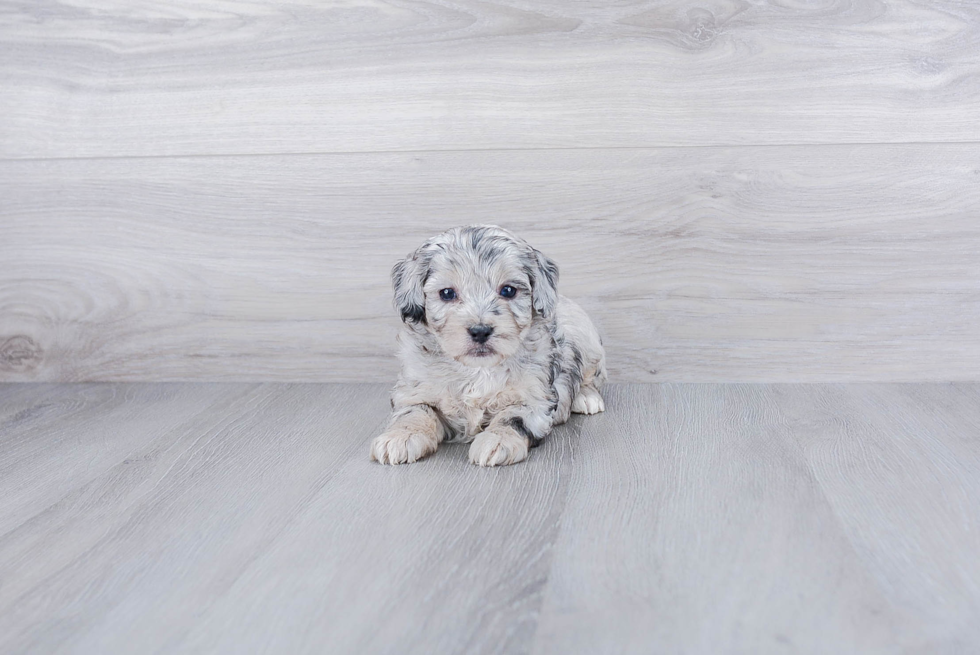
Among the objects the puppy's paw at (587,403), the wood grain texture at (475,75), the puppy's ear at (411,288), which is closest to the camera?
the puppy's ear at (411,288)

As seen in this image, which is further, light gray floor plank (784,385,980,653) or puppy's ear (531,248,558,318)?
puppy's ear (531,248,558,318)

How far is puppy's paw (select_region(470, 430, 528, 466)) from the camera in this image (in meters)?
1.72

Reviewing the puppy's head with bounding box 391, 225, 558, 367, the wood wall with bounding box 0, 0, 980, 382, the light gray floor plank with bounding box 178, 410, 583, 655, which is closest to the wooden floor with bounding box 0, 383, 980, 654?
the light gray floor plank with bounding box 178, 410, 583, 655

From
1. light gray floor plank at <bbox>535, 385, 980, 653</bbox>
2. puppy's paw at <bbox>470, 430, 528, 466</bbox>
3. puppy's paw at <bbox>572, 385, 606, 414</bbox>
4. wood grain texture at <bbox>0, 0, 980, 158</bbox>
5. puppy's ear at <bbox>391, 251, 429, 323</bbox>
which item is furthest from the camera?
wood grain texture at <bbox>0, 0, 980, 158</bbox>

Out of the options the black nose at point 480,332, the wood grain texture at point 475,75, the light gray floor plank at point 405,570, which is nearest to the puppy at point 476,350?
the black nose at point 480,332

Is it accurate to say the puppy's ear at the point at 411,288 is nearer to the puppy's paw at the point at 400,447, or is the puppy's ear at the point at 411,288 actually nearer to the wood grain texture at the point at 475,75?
the puppy's paw at the point at 400,447

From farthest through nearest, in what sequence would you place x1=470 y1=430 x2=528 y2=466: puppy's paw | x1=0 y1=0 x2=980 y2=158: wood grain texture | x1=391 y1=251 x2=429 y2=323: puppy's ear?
x1=0 y1=0 x2=980 y2=158: wood grain texture < x1=391 y1=251 x2=429 y2=323: puppy's ear < x1=470 y1=430 x2=528 y2=466: puppy's paw

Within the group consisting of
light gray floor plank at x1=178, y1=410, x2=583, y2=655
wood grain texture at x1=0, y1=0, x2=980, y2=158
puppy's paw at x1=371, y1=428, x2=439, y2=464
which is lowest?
puppy's paw at x1=371, y1=428, x2=439, y2=464

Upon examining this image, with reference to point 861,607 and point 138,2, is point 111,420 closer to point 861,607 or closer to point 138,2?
point 138,2

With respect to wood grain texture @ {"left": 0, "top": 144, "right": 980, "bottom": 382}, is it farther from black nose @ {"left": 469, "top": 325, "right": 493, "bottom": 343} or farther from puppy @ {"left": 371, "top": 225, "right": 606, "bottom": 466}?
black nose @ {"left": 469, "top": 325, "right": 493, "bottom": 343}

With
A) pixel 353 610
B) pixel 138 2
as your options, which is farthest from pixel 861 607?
pixel 138 2

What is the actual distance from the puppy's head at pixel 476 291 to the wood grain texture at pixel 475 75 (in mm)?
641

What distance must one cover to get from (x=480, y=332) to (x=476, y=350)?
45mm

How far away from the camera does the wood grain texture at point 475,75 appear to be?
2.26 metres
